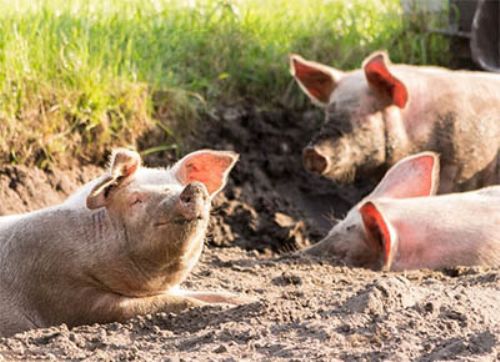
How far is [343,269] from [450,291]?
1604 mm

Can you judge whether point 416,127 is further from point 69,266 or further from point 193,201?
point 193,201

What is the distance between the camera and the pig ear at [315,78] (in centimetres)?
913

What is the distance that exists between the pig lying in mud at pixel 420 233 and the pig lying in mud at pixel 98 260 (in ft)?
4.48

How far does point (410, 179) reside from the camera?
25.1 feet

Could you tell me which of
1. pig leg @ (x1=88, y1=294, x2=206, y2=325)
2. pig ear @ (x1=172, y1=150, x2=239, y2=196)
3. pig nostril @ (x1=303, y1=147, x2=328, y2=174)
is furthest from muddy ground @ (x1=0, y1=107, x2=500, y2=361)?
pig nostril @ (x1=303, y1=147, x2=328, y2=174)

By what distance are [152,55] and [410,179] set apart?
2.27 meters

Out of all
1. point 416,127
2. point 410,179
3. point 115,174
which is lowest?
point 416,127

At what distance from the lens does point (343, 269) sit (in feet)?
23.3

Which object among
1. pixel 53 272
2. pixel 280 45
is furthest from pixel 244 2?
pixel 53 272

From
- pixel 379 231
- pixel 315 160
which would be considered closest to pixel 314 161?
pixel 315 160

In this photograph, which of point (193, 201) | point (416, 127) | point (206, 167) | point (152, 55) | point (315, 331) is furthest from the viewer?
point (152, 55)

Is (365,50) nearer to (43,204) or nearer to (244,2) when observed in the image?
(244,2)

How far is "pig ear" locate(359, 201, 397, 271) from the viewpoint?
6945mm

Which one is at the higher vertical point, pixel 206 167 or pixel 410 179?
pixel 206 167
